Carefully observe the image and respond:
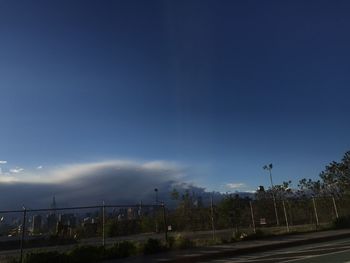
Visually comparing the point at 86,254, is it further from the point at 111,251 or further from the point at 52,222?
the point at 52,222

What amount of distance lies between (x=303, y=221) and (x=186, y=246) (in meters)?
22.8

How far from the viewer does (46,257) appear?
16375 mm

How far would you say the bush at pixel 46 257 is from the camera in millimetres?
16188

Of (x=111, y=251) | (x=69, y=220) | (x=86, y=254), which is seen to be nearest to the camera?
(x=86, y=254)

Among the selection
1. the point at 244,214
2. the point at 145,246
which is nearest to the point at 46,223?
the point at 145,246

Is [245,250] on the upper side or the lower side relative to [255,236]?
lower

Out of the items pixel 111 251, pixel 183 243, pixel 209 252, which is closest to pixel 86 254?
pixel 111 251

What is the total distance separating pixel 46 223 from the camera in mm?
23453

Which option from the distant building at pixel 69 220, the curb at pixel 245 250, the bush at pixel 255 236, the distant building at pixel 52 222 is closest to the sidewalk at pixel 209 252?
the curb at pixel 245 250

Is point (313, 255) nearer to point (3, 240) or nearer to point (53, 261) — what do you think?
point (53, 261)

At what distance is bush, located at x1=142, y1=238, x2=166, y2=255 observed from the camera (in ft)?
63.6

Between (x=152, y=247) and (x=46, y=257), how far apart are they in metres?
4.79

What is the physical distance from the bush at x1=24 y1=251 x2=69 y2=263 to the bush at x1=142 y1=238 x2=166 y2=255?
373 cm

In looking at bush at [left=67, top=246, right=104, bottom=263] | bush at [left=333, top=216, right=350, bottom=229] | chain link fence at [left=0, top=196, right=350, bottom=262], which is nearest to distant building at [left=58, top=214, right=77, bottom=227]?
chain link fence at [left=0, top=196, right=350, bottom=262]
